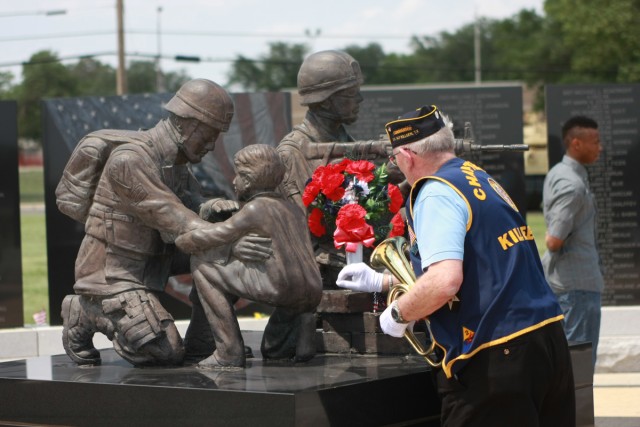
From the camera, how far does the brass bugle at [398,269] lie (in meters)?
5.15

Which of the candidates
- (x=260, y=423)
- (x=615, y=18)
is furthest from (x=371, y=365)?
(x=615, y=18)

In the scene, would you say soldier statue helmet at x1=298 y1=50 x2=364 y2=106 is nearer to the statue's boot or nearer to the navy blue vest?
the statue's boot

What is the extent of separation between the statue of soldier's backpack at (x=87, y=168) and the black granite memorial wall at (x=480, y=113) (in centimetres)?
506

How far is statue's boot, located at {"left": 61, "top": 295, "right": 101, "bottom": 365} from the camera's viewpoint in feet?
19.4

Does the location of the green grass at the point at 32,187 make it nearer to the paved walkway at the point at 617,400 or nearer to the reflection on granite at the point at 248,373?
the paved walkway at the point at 617,400

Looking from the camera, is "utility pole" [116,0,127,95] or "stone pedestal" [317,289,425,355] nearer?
"stone pedestal" [317,289,425,355]

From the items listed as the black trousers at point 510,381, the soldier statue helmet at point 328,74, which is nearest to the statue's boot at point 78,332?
the soldier statue helmet at point 328,74

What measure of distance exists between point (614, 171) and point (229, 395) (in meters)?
6.73

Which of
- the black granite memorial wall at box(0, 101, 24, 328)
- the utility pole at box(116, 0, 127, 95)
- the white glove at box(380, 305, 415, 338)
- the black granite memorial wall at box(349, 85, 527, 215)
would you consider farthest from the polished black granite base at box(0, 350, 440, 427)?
the utility pole at box(116, 0, 127, 95)

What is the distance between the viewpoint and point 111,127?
10664 mm

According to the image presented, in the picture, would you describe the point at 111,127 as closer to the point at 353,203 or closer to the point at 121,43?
the point at 353,203

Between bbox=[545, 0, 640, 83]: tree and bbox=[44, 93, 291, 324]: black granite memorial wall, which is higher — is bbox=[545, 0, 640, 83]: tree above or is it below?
above

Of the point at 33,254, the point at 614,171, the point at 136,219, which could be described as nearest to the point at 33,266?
the point at 33,254

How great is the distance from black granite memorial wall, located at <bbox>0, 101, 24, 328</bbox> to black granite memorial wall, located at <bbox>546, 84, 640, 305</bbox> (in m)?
4.70
